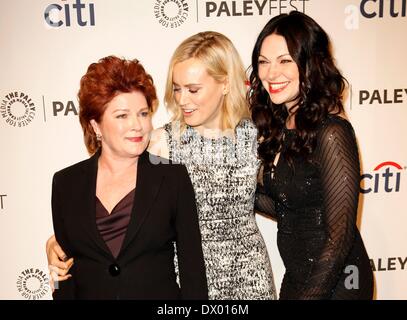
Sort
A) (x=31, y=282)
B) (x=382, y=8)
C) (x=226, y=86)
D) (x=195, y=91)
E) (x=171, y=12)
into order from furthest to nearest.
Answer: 1. (x=31, y=282)
2. (x=382, y=8)
3. (x=171, y=12)
4. (x=226, y=86)
5. (x=195, y=91)

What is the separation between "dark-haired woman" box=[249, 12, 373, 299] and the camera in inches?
62.9

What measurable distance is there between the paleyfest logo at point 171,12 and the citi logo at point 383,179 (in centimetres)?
153

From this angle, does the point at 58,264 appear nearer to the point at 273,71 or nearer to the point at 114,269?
the point at 114,269

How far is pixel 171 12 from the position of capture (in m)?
2.46

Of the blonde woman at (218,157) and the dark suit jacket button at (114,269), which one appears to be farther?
the blonde woman at (218,157)

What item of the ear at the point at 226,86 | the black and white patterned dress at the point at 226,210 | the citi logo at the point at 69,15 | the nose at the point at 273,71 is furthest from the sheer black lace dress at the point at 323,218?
the citi logo at the point at 69,15

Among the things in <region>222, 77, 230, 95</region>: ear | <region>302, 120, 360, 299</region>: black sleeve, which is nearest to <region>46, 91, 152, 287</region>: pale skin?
<region>222, 77, 230, 95</region>: ear

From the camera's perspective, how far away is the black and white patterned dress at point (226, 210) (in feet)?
6.38

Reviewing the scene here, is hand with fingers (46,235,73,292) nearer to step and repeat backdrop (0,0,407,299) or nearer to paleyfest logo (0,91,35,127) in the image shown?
step and repeat backdrop (0,0,407,299)

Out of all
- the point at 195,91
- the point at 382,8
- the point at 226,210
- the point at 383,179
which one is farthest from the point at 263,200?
the point at 382,8

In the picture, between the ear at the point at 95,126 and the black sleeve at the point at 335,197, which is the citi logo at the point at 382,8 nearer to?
the black sleeve at the point at 335,197

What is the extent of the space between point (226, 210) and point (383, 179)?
4.39 feet

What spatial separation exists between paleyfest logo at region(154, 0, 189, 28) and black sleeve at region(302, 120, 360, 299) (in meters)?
1.25
